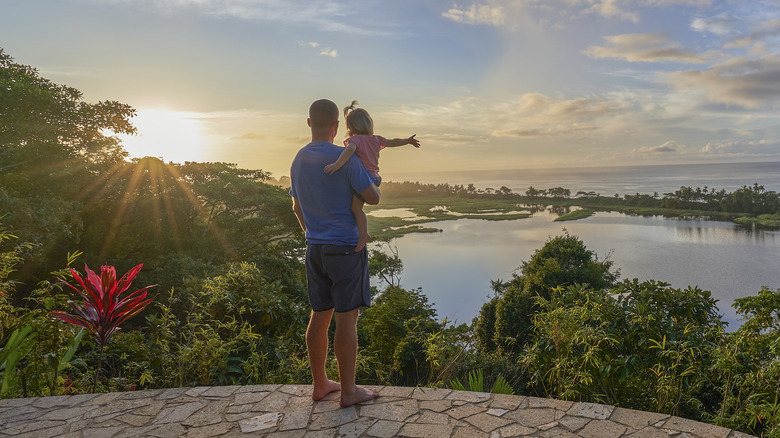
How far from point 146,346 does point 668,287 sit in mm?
3739

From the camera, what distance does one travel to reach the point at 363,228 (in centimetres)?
229

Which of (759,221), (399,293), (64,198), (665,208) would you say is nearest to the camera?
(64,198)

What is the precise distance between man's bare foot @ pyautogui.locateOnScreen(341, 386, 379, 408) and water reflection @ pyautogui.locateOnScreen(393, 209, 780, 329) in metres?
28.6

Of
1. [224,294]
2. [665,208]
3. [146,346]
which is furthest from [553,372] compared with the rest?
[665,208]

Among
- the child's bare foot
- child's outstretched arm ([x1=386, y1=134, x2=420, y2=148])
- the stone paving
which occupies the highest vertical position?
child's outstretched arm ([x1=386, y1=134, x2=420, y2=148])

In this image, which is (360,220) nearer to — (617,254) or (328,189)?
(328,189)

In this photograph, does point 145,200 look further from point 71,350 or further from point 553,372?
point 553,372

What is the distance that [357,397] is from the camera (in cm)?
248

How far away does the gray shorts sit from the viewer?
2246mm

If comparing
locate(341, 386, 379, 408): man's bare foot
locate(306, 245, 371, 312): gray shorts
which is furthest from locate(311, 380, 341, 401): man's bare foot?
locate(306, 245, 371, 312): gray shorts

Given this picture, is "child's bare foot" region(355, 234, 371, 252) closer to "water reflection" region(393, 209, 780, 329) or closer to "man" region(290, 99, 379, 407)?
"man" region(290, 99, 379, 407)

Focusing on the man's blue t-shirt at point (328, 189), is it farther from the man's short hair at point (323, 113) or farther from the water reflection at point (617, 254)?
the water reflection at point (617, 254)

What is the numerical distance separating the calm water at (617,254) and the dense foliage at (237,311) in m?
18.3

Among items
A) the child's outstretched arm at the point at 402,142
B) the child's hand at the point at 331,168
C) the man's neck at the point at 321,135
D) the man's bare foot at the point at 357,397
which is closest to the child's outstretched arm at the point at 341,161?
the child's hand at the point at 331,168
